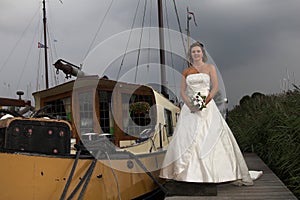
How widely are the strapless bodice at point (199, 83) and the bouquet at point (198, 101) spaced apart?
12cm

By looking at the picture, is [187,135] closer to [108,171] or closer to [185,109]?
[185,109]

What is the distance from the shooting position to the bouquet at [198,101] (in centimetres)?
428

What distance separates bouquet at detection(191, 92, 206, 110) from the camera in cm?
428

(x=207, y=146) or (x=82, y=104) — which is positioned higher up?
(x=82, y=104)

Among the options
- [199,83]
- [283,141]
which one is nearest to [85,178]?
[199,83]

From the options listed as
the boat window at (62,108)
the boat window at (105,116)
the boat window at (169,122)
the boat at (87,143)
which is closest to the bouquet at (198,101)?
the boat at (87,143)

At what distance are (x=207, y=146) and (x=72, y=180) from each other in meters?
1.56

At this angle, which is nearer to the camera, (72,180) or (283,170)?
(72,180)

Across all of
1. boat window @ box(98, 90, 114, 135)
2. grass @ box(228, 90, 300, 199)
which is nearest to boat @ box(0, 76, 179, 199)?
boat window @ box(98, 90, 114, 135)

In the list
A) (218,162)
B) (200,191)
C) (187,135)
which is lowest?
(200,191)

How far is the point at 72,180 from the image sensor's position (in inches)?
151

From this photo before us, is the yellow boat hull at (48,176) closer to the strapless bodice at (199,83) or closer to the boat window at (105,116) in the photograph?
the strapless bodice at (199,83)

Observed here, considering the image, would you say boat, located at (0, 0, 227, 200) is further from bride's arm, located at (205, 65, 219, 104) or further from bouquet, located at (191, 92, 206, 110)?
bride's arm, located at (205, 65, 219, 104)

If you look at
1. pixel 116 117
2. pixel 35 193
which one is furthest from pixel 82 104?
pixel 35 193
